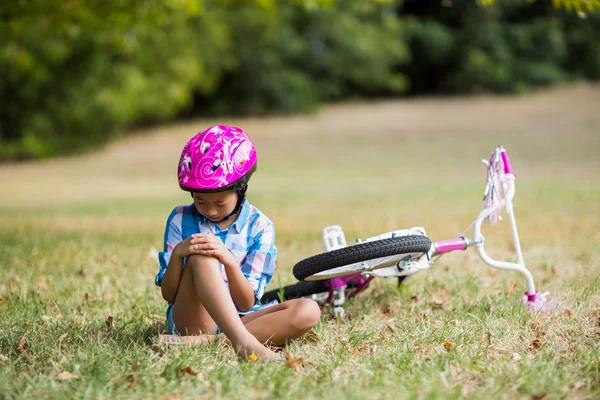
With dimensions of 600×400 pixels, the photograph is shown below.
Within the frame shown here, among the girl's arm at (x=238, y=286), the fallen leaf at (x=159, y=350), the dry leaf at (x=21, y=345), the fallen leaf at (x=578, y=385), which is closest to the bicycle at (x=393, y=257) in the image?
the girl's arm at (x=238, y=286)

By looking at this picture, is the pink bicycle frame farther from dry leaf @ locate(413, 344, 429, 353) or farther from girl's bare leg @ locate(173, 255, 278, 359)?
girl's bare leg @ locate(173, 255, 278, 359)

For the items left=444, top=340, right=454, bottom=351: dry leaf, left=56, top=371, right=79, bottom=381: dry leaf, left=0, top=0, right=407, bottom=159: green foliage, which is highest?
left=0, top=0, right=407, bottom=159: green foliage

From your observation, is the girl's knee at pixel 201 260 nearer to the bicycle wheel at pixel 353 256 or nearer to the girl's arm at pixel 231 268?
the girl's arm at pixel 231 268

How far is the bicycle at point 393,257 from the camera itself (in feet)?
11.9

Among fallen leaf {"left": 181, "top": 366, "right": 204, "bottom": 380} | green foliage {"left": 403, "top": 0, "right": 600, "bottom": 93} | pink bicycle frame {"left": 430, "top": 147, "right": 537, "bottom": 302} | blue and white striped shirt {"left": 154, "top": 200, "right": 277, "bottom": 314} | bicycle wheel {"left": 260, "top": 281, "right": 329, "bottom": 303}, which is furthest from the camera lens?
green foliage {"left": 403, "top": 0, "right": 600, "bottom": 93}

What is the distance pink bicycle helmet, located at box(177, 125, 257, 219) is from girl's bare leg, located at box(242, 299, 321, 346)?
25.5 inches

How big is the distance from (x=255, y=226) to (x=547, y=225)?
6.15 metres

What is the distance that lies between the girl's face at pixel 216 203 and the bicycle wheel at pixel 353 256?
54 centimetres

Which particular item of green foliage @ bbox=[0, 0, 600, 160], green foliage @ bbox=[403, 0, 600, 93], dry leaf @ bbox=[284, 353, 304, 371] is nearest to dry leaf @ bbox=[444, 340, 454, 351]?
dry leaf @ bbox=[284, 353, 304, 371]

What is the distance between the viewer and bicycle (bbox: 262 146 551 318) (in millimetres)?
3641

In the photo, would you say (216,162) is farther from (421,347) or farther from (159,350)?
(421,347)

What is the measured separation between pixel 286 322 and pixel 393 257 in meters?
0.72

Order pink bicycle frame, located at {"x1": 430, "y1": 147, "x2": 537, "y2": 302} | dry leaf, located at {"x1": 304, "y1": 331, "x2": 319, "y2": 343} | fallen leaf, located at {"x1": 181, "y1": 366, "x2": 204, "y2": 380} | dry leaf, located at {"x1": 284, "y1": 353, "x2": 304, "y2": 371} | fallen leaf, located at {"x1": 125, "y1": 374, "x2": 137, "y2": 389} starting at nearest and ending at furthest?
fallen leaf, located at {"x1": 125, "y1": 374, "x2": 137, "y2": 389} < fallen leaf, located at {"x1": 181, "y1": 366, "x2": 204, "y2": 380} < dry leaf, located at {"x1": 284, "y1": 353, "x2": 304, "y2": 371} < dry leaf, located at {"x1": 304, "y1": 331, "x2": 319, "y2": 343} < pink bicycle frame, located at {"x1": 430, "y1": 147, "x2": 537, "y2": 302}

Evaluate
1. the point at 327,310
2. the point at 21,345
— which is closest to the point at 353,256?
the point at 327,310
